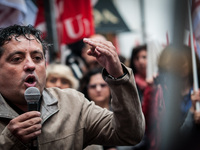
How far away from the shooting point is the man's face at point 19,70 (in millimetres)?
→ 2154

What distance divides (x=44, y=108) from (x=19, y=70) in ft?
1.03

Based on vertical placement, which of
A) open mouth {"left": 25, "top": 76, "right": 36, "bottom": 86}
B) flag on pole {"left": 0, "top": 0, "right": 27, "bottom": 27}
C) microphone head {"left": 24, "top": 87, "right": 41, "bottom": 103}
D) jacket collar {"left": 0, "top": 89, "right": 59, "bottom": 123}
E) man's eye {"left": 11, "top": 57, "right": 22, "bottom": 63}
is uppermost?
flag on pole {"left": 0, "top": 0, "right": 27, "bottom": 27}

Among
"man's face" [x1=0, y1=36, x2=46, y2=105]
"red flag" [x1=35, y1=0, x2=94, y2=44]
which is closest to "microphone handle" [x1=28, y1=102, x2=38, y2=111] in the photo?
"man's face" [x1=0, y1=36, x2=46, y2=105]

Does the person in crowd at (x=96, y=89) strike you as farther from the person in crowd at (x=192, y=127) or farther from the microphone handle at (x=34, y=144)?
the microphone handle at (x=34, y=144)

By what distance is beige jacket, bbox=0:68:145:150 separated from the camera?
6.79 feet

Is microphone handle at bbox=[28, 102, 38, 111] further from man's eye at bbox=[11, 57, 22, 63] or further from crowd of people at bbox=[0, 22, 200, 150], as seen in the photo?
man's eye at bbox=[11, 57, 22, 63]

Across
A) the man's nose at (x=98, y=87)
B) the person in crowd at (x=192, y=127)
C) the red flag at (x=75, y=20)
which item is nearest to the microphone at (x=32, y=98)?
the person in crowd at (x=192, y=127)

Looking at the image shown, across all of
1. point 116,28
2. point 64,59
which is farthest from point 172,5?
point 116,28

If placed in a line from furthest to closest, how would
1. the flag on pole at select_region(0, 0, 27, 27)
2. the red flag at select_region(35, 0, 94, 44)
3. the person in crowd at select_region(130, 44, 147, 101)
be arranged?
the red flag at select_region(35, 0, 94, 44) → the person in crowd at select_region(130, 44, 147, 101) → the flag on pole at select_region(0, 0, 27, 27)

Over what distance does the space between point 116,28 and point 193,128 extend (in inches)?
281

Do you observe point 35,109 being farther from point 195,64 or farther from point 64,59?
point 64,59

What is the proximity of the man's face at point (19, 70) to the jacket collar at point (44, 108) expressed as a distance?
0.30 feet

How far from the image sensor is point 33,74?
2164 millimetres

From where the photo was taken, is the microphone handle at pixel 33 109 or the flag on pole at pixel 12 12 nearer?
the microphone handle at pixel 33 109
